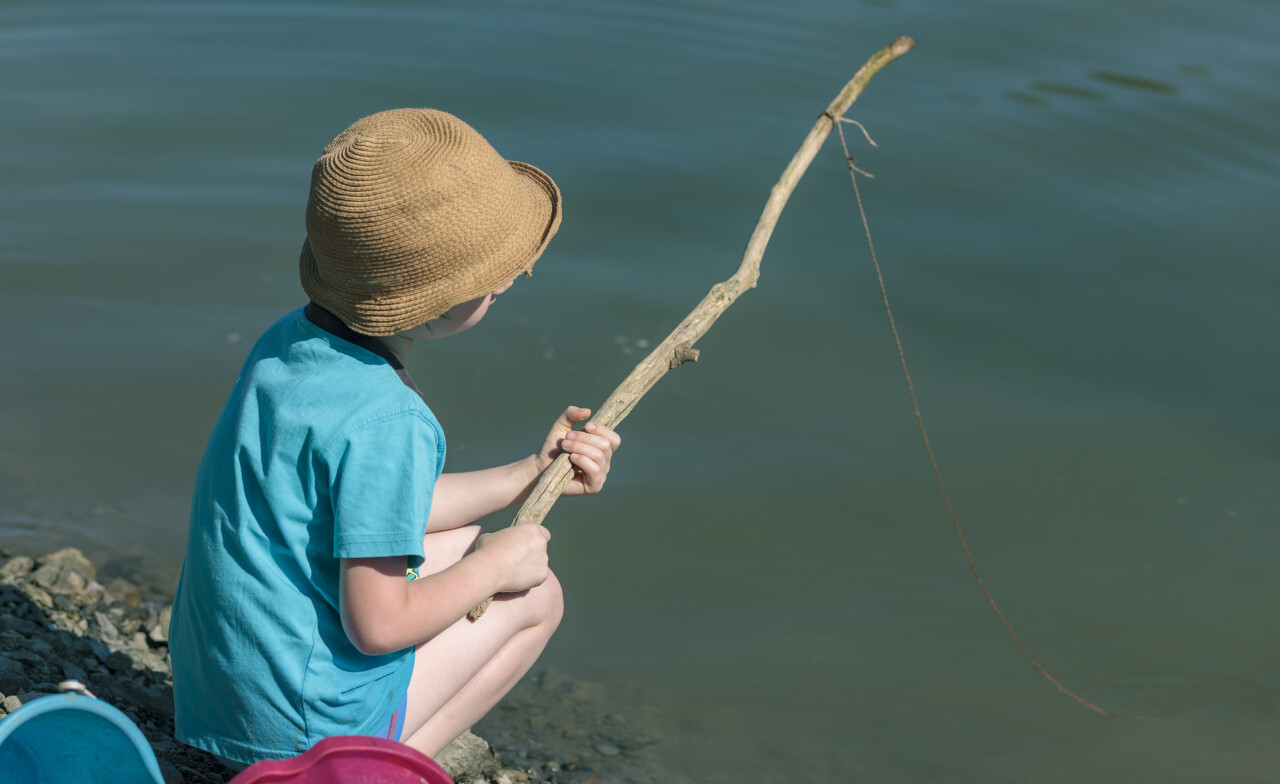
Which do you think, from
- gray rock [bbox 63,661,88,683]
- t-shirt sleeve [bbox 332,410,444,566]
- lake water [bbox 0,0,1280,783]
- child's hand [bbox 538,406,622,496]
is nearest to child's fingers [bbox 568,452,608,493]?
child's hand [bbox 538,406,622,496]

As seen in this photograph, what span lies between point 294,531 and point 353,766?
1.30ft

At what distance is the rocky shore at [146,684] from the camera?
A: 260 cm

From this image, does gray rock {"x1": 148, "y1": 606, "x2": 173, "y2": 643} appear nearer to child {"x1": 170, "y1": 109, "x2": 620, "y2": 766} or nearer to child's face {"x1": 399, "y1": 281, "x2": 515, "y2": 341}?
child {"x1": 170, "y1": 109, "x2": 620, "y2": 766}

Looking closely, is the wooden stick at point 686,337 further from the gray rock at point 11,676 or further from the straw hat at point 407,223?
the gray rock at point 11,676

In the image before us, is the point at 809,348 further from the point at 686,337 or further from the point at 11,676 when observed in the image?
the point at 11,676

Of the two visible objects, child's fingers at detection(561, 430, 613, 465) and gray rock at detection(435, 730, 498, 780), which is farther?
gray rock at detection(435, 730, 498, 780)

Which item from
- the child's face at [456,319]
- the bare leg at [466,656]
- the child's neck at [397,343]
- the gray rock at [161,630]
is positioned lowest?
the gray rock at [161,630]

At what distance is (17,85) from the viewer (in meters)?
7.00

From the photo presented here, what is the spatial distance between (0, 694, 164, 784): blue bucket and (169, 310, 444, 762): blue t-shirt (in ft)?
0.62

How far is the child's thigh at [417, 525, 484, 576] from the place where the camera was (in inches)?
92.7

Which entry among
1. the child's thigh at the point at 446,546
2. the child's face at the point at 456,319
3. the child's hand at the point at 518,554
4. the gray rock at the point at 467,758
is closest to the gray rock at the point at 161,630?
the gray rock at the point at 467,758

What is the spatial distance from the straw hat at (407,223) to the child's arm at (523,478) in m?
0.48

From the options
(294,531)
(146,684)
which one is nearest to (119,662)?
(146,684)

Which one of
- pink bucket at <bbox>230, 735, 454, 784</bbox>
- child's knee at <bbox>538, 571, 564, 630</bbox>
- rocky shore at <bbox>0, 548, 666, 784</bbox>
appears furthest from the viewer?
rocky shore at <bbox>0, 548, 666, 784</bbox>
